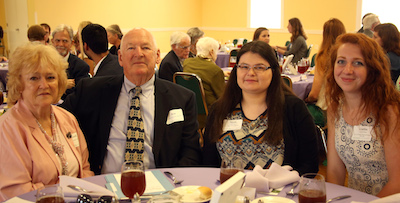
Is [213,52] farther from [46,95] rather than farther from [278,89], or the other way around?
[46,95]

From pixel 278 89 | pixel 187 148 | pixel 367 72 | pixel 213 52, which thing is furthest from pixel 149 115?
pixel 213 52

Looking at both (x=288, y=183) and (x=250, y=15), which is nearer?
(x=288, y=183)

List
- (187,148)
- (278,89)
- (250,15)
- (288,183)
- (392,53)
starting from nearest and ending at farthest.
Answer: (288,183)
(278,89)
(187,148)
(392,53)
(250,15)

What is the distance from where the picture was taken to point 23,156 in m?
2.02

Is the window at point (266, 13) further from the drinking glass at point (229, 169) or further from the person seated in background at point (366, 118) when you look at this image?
A: the drinking glass at point (229, 169)

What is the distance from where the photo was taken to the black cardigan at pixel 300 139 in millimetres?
2398

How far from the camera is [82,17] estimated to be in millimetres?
11195

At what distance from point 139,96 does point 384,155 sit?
145cm

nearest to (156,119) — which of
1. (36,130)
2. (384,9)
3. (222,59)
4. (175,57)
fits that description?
(36,130)

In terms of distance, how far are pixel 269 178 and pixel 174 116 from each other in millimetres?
904

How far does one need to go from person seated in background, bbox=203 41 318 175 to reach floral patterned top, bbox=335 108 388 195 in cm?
18

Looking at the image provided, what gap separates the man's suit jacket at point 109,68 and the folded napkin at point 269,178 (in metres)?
2.33

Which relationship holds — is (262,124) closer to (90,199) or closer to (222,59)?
(90,199)

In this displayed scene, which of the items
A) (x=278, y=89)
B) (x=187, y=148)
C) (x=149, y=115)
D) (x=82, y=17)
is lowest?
(x=187, y=148)
